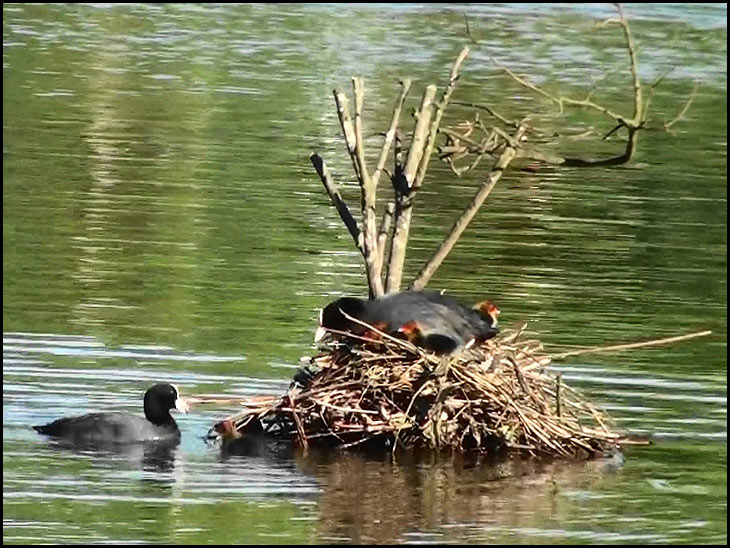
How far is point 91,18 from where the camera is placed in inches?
1640

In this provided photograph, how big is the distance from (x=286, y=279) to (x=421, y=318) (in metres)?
5.09

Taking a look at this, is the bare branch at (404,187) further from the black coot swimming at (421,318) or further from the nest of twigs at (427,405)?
the nest of twigs at (427,405)

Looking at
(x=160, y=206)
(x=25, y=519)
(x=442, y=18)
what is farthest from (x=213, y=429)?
(x=442, y=18)

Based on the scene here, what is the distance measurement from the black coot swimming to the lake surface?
72 cm

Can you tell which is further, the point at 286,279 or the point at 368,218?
the point at 286,279

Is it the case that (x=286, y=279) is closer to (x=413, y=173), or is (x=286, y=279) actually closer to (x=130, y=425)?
(x=413, y=173)

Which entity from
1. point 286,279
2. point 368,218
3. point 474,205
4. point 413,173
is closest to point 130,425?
point 368,218

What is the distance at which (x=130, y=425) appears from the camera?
12391mm

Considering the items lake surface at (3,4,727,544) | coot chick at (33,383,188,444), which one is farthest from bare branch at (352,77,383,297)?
coot chick at (33,383,188,444)

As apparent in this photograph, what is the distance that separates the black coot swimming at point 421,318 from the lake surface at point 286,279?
0.72 m

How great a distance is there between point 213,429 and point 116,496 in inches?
68.1

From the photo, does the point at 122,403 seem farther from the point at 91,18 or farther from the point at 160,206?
the point at 91,18

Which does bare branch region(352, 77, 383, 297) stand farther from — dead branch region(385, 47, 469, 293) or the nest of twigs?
the nest of twigs

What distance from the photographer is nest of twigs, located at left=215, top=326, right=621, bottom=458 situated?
1220cm
